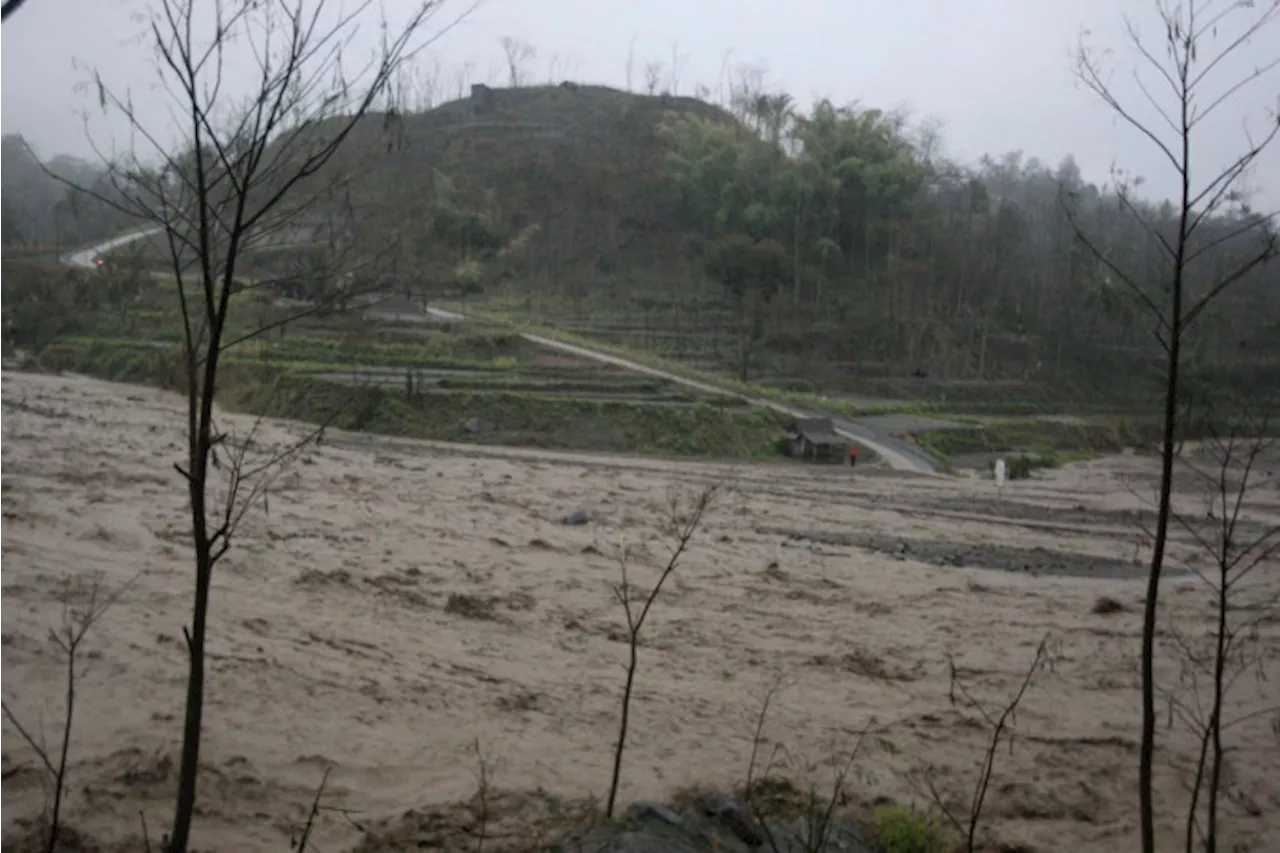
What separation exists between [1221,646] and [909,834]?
2284 mm

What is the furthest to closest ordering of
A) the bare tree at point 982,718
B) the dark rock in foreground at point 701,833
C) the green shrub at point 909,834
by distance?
the bare tree at point 982,718 → the green shrub at point 909,834 → the dark rock in foreground at point 701,833

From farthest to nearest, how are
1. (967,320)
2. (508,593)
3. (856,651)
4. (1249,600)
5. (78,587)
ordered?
(967,320)
(1249,600)
(508,593)
(856,651)
(78,587)

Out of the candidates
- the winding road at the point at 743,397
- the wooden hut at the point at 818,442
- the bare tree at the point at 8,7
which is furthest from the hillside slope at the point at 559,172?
the bare tree at the point at 8,7

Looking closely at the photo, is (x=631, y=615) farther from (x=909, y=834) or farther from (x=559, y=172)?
(x=559, y=172)

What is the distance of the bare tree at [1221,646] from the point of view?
14.5ft

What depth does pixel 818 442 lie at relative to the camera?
25594mm

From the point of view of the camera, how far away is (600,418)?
84.5 feet

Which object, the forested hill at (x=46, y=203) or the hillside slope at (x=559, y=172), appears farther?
the hillside slope at (x=559, y=172)

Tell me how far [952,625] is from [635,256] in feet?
141

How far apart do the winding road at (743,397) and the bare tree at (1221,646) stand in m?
9.70

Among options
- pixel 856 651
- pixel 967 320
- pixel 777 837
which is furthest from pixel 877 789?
pixel 967 320

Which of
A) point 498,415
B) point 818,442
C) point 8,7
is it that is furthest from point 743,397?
point 8,7

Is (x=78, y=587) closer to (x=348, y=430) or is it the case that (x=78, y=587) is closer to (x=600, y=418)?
(x=348, y=430)

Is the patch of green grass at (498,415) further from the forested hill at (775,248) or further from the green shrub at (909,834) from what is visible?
the green shrub at (909,834)
